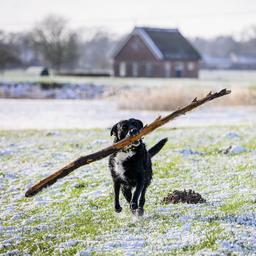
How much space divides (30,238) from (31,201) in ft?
6.14

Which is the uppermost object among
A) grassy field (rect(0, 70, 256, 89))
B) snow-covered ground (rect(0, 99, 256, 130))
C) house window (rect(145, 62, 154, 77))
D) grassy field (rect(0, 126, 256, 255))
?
house window (rect(145, 62, 154, 77))

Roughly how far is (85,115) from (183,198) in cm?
1861

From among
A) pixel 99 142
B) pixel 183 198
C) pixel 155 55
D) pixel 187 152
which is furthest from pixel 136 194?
pixel 155 55

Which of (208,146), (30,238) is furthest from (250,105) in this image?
(30,238)

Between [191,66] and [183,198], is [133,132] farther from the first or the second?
[191,66]

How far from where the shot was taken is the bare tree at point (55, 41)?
233 ft

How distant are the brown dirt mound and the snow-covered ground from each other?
13.3 metres

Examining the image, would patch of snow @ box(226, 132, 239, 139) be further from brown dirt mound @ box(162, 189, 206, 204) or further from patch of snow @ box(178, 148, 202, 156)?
brown dirt mound @ box(162, 189, 206, 204)

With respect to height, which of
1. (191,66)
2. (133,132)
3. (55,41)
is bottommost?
(133,132)

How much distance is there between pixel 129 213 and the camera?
726cm

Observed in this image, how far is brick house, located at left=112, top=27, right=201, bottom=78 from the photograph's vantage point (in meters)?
62.1

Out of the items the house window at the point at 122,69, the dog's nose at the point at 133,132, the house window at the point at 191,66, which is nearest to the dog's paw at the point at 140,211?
the dog's nose at the point at 133,132

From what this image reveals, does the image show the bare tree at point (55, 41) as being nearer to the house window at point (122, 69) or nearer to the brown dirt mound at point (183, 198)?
the house window at point (122, 69)

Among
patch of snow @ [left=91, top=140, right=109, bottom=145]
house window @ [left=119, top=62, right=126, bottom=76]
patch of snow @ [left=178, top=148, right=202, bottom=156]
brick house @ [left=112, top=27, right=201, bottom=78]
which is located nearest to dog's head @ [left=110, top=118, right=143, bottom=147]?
patch of snow @ [left=178, top=148, right=202, bottom=156]
